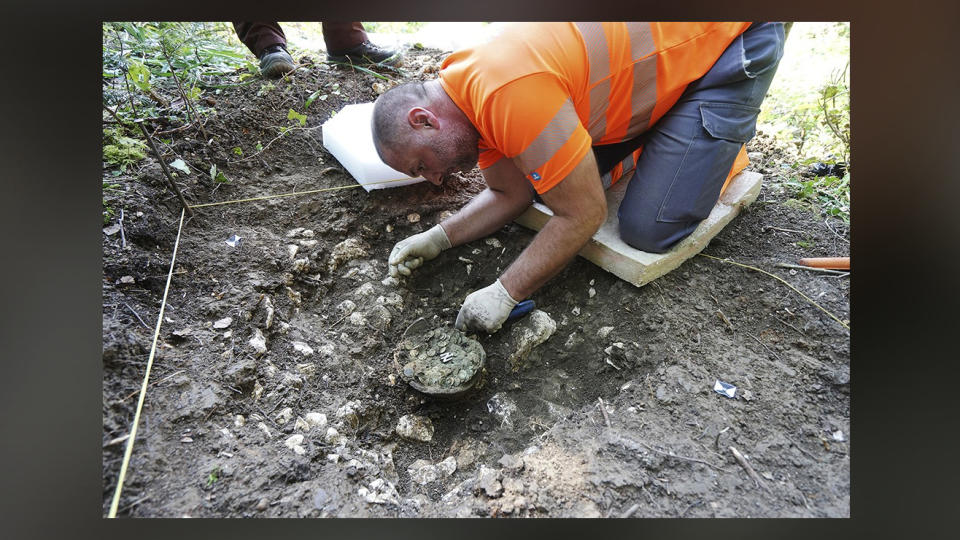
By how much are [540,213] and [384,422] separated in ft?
2.90

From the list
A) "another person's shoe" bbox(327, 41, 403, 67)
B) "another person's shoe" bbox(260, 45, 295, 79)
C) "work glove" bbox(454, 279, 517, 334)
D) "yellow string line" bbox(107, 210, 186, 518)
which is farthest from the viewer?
"another person's shoe" bbox(327, 41, 403, 67)

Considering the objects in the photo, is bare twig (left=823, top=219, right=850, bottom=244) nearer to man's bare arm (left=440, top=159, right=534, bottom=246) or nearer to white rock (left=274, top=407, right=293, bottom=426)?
man's bare arm (left=440, top=159, right=534, bottom=246)

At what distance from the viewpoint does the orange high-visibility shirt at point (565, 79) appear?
1.27m

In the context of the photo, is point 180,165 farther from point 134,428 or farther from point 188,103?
point 134,428

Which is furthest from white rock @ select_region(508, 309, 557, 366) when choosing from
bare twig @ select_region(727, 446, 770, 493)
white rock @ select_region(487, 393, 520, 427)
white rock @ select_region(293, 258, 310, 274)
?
white rock @ select_region(293, 258, 310, 274)

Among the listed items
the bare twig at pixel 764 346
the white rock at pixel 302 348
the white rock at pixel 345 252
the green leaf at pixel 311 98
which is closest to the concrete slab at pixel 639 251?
the bare twig at pixel 764 346

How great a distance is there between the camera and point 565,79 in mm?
1328

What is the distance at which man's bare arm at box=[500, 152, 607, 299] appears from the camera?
137 centimetres

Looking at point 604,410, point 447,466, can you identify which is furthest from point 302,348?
point 604,410

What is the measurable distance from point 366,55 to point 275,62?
1.39ft

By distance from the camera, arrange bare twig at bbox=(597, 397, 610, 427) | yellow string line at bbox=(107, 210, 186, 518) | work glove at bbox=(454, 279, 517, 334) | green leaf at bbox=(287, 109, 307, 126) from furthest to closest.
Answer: green leaf at bbox=(287, 109, 307, 126)
work glove at bbox=(454, 279, 517, 334)
bare twig at bbox=(597, 397, 610, 427)
yellow string line at bbox=(107, 210, 186, 518)

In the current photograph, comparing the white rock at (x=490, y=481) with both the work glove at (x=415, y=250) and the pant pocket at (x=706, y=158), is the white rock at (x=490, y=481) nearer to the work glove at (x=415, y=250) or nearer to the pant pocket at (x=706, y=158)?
the work glove at (x=415, y=250)

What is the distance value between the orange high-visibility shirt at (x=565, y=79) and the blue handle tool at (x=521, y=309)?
1.38ft
